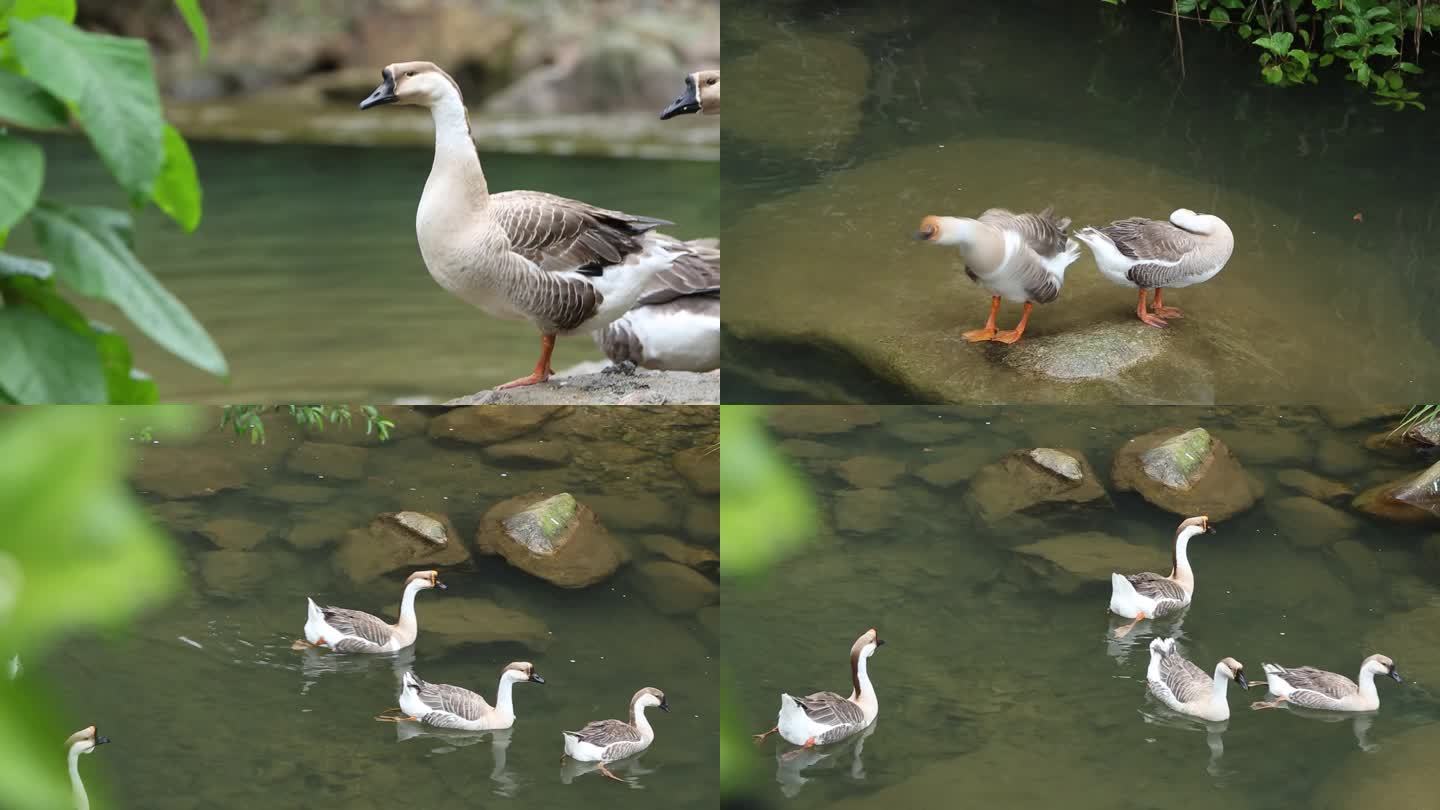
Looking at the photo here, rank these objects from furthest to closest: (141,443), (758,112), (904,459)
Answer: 1. (758,112)
2. (904,459)
3. (141,443)

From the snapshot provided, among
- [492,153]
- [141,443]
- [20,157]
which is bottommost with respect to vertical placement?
[492,153]

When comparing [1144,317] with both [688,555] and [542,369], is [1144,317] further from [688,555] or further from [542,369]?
[542,369]

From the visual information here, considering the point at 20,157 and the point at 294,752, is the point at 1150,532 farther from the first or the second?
the point at 20,157

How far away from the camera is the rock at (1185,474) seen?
2279 millimetres

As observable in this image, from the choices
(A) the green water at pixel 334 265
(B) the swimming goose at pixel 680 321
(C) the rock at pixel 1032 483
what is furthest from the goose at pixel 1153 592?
(A) the green water at pixel 334 265

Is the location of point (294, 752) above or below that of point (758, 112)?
below

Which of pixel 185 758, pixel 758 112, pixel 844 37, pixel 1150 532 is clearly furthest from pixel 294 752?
pixel 844 37

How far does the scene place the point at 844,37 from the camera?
371cm

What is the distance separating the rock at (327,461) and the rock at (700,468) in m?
0.54

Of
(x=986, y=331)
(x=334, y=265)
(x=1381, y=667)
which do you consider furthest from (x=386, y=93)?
(x=334, y=265)

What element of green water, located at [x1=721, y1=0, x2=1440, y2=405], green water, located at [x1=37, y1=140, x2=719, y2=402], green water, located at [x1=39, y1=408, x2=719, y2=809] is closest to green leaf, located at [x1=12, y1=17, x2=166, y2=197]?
green water, located at [x1=39, y1=408, x2=719, y2=809]

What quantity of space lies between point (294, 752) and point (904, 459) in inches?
43.0

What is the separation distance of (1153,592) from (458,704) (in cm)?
116

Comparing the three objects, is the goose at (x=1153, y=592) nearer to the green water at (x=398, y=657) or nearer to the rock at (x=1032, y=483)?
the rock at (x=1032, y=483)
